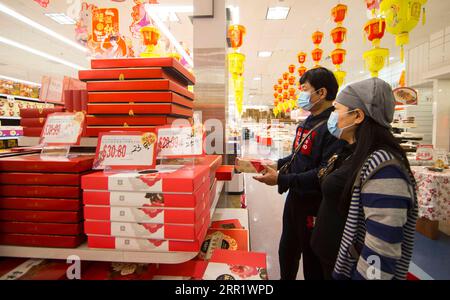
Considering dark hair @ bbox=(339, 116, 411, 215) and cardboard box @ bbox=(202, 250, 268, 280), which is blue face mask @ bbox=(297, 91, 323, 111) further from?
cardboard box @ bbox=(202, 250, 268, 280)

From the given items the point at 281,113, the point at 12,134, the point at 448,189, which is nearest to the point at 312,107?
the point at 448,189

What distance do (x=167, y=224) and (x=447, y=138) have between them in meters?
12.1

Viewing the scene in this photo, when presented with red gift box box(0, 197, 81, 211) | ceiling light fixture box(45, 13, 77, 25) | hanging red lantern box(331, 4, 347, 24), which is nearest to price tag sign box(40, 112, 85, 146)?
red gift box box(0, 197, 81, 211)

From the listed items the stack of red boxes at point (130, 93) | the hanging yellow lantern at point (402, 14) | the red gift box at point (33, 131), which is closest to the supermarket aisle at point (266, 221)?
the stack of red boxes at point (130, 93)

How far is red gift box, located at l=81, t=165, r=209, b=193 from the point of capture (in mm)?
1020

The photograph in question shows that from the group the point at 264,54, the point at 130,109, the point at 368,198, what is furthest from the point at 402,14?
the point at 264,54

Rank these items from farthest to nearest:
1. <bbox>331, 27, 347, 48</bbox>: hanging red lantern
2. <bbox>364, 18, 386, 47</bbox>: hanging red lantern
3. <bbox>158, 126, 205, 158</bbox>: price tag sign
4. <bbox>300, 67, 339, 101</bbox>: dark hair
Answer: <bbox>331, 27, 347, 48</bbox>: hanging red lantern → <bbox>364, 18, 386, 47</bbox>: hanging red lantern → <bbox>300, 67, 339, 101</bbox>: dark hair → <bbox>158, 126, 205, 158</bbox>: price tag sign

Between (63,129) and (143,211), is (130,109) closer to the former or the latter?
(63,129)

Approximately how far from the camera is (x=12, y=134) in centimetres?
575

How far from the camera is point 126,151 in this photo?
1233 mm

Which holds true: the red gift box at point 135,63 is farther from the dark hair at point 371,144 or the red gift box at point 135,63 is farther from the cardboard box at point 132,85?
the dark hair at point 371,144

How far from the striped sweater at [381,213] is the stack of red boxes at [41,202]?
1.17 m

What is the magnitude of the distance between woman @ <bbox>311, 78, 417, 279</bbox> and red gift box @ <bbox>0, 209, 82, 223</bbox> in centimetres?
115

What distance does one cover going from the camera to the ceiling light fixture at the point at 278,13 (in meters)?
6.50
